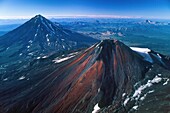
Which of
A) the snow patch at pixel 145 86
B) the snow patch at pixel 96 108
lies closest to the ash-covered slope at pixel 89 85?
the snow patch at pixel 145 86

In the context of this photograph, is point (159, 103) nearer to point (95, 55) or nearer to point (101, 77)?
point (101, 77)

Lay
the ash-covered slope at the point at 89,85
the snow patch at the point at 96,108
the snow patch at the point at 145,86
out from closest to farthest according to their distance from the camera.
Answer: the snow patch at the point at 96,108 → the ash-covered slope at the point at 89,85 → the snow patch at the point at 145,86

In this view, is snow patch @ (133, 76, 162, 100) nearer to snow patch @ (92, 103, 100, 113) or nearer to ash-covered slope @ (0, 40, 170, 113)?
ash-covered slope @ (0, 40, 170, 113)

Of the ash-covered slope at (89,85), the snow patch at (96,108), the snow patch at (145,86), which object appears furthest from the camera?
the snow patch at (145,86)

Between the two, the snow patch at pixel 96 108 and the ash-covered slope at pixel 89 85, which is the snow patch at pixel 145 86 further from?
the snow patch at pixel 96 108

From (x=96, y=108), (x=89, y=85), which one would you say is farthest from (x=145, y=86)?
(x=96, y=108)

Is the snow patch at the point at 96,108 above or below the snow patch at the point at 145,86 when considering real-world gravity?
below

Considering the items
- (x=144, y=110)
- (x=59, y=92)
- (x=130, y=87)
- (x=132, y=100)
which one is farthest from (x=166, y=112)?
(x=59, y=92)

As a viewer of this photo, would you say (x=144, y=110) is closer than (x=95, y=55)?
Yes
